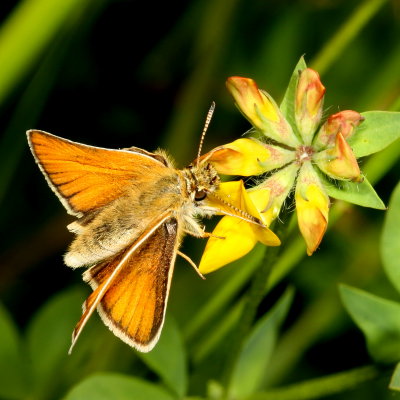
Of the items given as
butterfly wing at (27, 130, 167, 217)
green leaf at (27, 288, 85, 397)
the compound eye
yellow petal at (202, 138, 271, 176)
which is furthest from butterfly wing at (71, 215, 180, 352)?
green leaf at (27, 288, 85, 397)

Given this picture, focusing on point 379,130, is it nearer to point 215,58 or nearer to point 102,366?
point 102,366

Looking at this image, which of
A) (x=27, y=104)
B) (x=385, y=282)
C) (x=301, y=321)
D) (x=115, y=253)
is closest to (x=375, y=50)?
(x=385, y=282)

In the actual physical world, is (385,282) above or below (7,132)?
below

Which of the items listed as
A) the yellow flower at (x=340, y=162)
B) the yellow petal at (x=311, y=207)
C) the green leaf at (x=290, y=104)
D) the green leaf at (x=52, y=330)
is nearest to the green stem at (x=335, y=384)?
the yellow petal at (x=311, y=207)

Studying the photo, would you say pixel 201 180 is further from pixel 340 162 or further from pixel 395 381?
pixel 395 381

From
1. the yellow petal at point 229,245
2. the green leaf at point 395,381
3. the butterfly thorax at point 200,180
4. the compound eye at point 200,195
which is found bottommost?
the green leaf at point 395,381

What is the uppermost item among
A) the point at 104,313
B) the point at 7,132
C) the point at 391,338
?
the point at 7,132

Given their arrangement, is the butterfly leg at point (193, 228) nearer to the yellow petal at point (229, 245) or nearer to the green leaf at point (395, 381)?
the yellow petal at point (229, 245)
